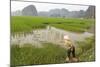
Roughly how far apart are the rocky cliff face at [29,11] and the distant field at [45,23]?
42 mm

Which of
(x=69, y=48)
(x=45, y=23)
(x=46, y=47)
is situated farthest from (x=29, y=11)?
(x=69, y=48)

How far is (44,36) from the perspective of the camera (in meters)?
2.30

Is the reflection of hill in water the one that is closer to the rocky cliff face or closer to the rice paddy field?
the rice paddy field

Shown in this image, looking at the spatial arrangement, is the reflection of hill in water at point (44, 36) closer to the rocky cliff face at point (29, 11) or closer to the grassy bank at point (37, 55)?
the grassy bank at point (37, 55)

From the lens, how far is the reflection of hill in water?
7.27 feet

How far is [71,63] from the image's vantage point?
2.42 m

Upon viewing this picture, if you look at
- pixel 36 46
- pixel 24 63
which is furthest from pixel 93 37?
pixel 24 63

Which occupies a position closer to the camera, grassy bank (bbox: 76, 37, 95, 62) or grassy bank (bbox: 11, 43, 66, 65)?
grassy bank (bbox: 11, 43, 66, 65)

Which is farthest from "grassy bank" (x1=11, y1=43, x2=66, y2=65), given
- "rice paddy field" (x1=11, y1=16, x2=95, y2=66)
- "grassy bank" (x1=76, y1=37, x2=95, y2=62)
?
Result: "grassy bank" (x1=76, y1=37, x2=95, y2=62)

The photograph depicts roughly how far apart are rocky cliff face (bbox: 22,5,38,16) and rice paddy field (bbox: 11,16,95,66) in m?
0.04

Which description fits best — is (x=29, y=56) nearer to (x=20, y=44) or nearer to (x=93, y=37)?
(x=20, y=44)

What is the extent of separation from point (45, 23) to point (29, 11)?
222 millimetres
